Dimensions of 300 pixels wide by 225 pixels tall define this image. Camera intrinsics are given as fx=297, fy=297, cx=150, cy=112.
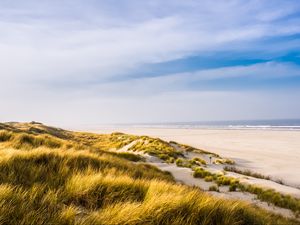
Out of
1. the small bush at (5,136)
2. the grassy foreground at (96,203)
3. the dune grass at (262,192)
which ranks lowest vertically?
the dune grass at (262,192)

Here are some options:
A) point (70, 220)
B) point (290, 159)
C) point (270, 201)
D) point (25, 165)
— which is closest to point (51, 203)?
point (70, 220)

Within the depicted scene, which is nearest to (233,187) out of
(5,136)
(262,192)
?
(262,192)

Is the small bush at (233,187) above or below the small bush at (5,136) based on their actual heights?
below

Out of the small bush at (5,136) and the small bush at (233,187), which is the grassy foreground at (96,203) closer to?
the small bush at (233,187)

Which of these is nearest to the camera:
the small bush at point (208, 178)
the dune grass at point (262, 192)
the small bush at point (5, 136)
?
the dune grass at point (262, 192)

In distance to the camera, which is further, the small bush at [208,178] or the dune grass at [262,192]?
the small bush at [208,178]

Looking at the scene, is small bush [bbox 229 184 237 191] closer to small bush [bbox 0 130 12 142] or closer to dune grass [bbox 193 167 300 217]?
dune grass [bbox 193 167 300 217]

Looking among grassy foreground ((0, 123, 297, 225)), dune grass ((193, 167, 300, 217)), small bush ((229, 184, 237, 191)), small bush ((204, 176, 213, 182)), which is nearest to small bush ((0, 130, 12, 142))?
dune grass ((193, 167, 300, 217))

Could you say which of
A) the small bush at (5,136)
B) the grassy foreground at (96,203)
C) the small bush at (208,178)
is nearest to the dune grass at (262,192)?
the small bush at (208,178)

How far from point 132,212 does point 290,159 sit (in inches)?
1041

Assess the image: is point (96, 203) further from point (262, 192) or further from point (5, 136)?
point (5, 136)

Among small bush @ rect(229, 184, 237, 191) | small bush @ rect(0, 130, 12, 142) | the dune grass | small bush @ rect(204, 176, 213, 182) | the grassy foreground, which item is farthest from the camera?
small bush @ rect(0, 130, 12, 142)

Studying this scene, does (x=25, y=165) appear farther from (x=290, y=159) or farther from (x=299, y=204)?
(x=290, y=159)

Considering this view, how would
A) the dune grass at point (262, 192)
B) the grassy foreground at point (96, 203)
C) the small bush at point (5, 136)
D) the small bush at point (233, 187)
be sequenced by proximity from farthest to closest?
the small bush at point (5, 136) → the small bush at point (233, 187) → the dune grass at point (262, 192) → the grassy foreground at point (96, 203)
